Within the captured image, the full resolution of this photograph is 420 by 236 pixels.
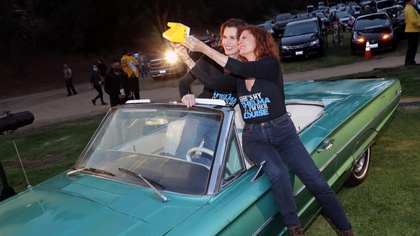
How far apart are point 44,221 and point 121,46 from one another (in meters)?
38.0

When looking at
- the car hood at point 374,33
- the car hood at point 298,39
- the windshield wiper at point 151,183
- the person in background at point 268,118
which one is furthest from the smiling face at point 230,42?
the car hood at point 298,39

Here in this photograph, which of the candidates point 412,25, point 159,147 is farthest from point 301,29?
point 159,147

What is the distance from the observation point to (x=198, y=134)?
2.84 m

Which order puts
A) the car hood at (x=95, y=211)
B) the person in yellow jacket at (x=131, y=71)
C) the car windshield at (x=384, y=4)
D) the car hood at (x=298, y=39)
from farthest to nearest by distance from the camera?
the car windshield at (x=384, y=4) → the car hood at (x=298, y=39) → the person in yellow jacket at (x=131, y=71) → the car hood at (x=95, y=211)

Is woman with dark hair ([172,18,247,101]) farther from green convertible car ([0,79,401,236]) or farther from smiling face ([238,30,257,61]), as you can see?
green convertible car ([0,79,401,236])

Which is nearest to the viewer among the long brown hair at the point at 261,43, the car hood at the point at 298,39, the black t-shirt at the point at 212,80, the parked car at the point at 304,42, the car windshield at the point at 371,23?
the long brown hair at the point at 261,43

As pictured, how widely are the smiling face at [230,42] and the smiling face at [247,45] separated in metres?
0.22

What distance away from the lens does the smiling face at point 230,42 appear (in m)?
3.13

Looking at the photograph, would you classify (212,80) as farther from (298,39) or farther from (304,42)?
(298,39)

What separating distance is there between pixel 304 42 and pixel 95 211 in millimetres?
14678

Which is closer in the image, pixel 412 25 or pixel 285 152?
pixel 285 152

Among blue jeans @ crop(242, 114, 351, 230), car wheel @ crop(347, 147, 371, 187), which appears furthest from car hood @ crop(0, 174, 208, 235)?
car wheel @ crop(347, 147, 371, 187)

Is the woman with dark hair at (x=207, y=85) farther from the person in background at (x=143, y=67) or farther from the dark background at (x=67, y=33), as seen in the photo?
the dark background at (x=67, y=33)

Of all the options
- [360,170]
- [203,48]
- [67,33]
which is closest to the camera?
[203,48]
